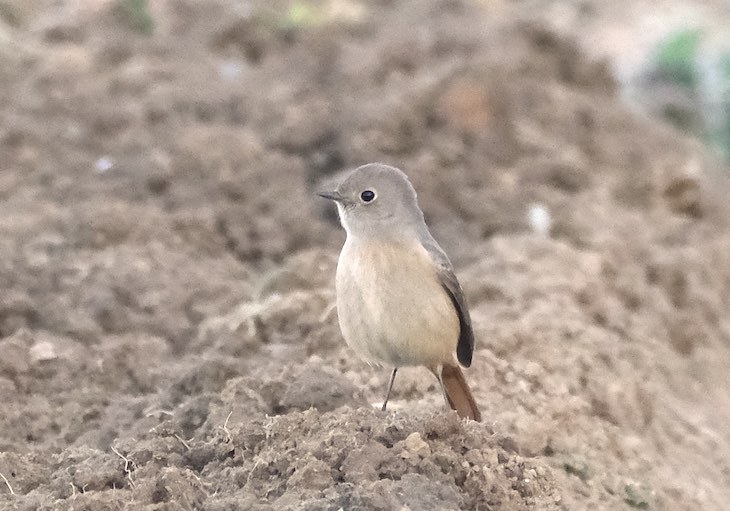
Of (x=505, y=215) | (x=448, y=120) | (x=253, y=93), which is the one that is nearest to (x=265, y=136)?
(x=253, y=93)

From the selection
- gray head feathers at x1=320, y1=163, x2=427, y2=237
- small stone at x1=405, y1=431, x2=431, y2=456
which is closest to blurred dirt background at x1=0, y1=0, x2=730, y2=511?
small stone at x1=405, y1=431, x2=431, y2=456

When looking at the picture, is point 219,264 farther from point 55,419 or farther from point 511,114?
point 511,114

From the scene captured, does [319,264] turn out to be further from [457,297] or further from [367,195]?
[457,297]

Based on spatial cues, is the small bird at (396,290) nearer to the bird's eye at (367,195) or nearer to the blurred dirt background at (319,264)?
the bird's eye at (367,195)

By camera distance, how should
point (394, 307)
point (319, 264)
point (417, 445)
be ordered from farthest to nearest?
point (319, 264) → point (394, 307) → point (417, 445)

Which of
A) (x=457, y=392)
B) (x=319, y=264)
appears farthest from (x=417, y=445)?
(x=319, y=264)
